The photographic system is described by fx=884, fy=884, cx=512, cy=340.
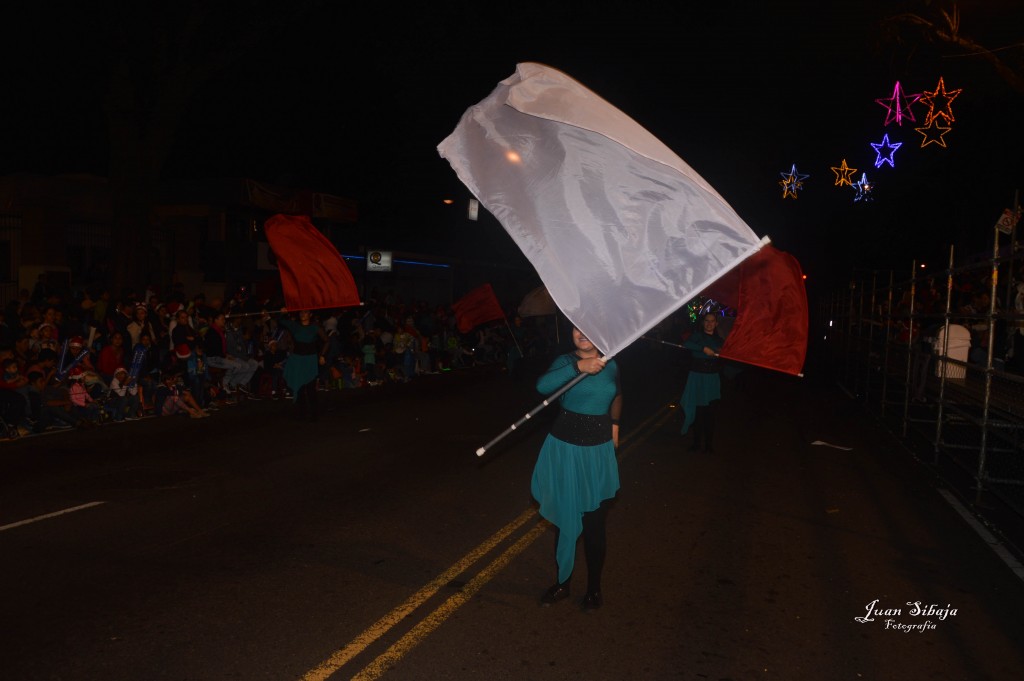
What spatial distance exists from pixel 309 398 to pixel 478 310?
4.38 metres

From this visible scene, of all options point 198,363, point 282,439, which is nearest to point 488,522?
point 282,439

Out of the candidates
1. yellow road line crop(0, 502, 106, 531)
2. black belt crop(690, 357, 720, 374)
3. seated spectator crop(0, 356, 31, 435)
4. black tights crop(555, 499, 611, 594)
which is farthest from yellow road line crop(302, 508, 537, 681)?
seated spectator crop(0, 356, 31, 435)

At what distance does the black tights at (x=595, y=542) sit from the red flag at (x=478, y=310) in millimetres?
11160

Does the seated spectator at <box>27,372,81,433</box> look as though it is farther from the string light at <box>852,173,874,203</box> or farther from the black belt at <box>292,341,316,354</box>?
the string light at <box>852,173,874,203</box>

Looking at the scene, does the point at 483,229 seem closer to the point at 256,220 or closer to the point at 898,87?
the point at 256,220

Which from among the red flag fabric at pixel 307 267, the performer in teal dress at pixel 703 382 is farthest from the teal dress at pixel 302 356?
the performer in teal dress at pixel 703 382

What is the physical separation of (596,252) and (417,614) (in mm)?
2488

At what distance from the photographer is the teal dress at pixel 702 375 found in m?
11.5

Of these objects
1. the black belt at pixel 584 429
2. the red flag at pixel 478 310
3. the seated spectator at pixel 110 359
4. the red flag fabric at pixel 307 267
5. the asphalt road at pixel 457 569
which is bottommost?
the asphalt road at pixel 457 569

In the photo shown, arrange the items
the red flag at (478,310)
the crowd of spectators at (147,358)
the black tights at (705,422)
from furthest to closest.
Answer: the red flag at (478,310) → the crowd of spectators at (147,358) → the black tights at (705,422)

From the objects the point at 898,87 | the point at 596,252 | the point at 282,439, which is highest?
the point at 898,87

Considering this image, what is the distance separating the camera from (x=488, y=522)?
25.6 feet

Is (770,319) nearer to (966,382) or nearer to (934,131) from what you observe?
(966,382)

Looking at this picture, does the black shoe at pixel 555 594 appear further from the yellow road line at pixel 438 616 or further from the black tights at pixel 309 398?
the black tights at pixel 309 398
